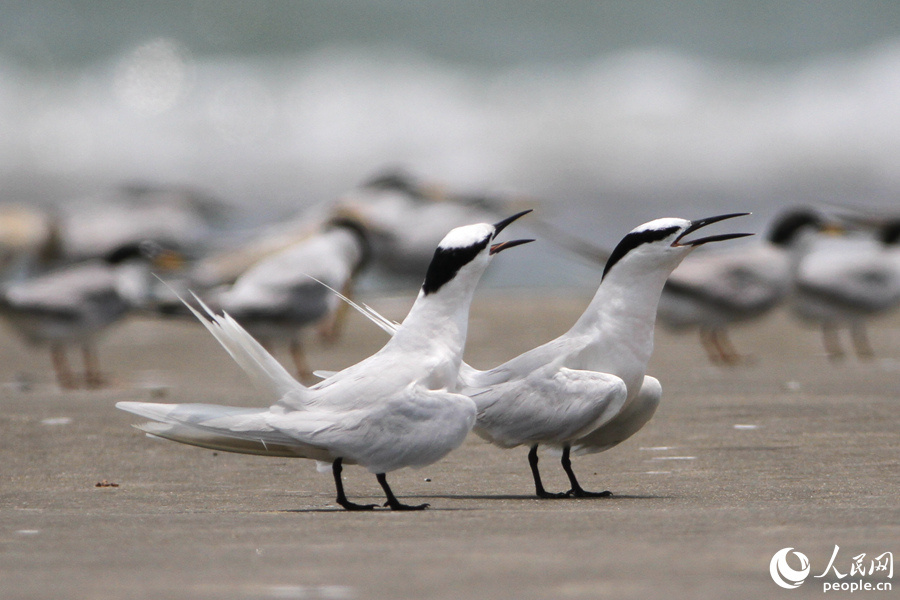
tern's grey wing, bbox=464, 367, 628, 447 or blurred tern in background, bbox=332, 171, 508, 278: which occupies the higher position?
blurred tern in background, bbox=332, 171, 508, 278

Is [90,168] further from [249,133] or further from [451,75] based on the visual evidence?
[451,75]

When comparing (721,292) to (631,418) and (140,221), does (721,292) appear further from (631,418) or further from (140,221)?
(140,221)

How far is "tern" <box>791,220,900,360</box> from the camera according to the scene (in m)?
8.27

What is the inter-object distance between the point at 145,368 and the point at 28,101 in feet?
38.0

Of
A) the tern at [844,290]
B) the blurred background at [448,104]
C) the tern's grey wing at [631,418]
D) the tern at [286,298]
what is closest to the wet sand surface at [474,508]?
the tern's grey wing at [631,418]

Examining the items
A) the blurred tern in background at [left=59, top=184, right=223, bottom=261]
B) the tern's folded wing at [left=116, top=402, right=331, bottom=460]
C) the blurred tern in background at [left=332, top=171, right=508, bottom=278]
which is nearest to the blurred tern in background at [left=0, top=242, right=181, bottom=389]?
the blurred tern in background at [left=332, top=171, right=508, bottom=278]

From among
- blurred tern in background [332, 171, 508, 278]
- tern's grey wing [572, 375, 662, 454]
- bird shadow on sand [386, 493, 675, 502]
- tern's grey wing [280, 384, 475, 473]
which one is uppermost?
blurred tern in background [332, 171, 508, 278]

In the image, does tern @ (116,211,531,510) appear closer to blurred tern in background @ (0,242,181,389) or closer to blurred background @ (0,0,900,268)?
blurred tern in background @ (0,242,181,389)

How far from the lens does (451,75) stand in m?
19.1

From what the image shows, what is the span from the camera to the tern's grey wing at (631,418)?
12.0 feet

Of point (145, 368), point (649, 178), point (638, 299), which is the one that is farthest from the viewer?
point (649, 178)

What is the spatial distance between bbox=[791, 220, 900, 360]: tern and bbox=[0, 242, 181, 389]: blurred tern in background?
4261 millimetres

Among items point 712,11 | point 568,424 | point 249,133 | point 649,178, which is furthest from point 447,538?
point 712,11

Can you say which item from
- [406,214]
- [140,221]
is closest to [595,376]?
[406,214]
